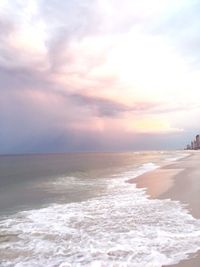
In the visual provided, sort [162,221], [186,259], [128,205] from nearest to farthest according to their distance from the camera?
[186,259] → [162,221] → [128,205]

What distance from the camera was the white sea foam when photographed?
9.52 metres

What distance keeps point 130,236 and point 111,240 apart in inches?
30.2

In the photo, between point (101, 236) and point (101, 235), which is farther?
point (101, 235)

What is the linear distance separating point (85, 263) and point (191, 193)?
12519 mm

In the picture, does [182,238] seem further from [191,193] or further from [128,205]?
[191,193]

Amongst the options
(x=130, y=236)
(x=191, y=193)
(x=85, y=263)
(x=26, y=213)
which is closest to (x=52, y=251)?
(x=85, y=263)

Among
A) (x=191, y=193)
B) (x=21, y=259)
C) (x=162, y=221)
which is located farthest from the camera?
(x=191, y=193)

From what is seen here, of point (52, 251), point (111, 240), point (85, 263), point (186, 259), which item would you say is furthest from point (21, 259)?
point (186, 259)

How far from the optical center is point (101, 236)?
11789 mm

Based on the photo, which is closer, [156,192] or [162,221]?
[162,221]

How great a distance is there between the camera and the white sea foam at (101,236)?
31.2 feet

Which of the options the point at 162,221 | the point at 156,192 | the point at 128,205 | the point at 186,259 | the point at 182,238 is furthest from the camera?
the point at 156,192

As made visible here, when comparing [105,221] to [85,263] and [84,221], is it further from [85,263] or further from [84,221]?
[85,263]

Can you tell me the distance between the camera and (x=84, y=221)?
47.8ft
